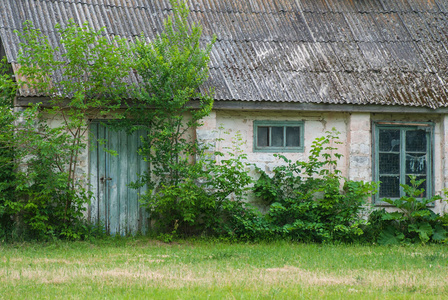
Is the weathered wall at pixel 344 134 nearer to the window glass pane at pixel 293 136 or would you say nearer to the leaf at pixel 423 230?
the window glass pane at pixel 293 136

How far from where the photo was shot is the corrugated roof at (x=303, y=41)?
1061 cm

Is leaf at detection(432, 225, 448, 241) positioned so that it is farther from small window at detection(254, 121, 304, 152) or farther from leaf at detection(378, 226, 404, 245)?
small window at detection(254, 121, 304, 152)

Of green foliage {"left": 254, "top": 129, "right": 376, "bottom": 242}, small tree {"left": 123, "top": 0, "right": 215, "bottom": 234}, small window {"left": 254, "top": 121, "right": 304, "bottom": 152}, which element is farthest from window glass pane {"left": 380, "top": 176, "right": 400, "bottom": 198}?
small tree {"left": 123, "top": 0, "right": 215, "bottom": 234}

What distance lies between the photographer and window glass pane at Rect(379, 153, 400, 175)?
11047 millimetres

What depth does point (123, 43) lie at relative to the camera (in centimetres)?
970

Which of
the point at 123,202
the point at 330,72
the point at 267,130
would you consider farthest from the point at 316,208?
the point at 123,202

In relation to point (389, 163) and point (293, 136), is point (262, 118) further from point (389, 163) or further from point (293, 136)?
point (389, 163)

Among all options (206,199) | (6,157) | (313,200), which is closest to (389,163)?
(313,200)

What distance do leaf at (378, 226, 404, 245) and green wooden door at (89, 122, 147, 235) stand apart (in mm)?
4213

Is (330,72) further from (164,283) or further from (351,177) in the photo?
(164,283)

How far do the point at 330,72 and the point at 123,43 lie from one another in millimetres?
3939

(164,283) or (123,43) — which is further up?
(123,43)

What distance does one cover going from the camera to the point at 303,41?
1166 centimetres

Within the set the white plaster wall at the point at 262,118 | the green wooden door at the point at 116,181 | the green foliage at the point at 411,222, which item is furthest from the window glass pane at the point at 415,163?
the green wooden door at the point at 116,181
